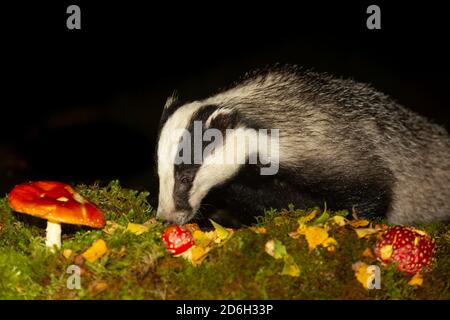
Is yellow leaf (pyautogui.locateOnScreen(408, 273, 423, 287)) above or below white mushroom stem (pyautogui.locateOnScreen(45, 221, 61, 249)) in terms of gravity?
below

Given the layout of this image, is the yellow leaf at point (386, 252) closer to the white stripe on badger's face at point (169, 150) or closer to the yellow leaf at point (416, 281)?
the yellow leaf at point (416, 281)

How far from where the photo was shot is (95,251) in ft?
8.75

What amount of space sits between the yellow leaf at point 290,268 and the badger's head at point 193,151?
138 cm

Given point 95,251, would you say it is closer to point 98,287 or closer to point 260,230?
point 98,287

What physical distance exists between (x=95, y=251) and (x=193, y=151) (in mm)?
1264

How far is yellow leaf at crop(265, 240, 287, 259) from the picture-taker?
2.59 m

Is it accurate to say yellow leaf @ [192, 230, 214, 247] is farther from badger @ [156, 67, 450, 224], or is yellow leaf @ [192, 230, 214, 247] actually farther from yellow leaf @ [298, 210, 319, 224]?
badger @ [156, 67, 450, 224]

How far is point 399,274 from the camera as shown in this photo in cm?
257

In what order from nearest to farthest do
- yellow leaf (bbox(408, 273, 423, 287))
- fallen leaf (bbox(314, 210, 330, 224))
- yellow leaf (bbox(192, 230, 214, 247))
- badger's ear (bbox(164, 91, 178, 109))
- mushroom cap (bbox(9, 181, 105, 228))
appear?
yellow leaf (bbox(408, 273, 423, 287)) < mushroom cap (bbox(9, 181, 105, 228)) < yellow leaf (bbox(192, 230, 214, 247)) < fallen leaf (bbox(314, 210, 330, 224)) < badger's ear (bbox(164, 91, 178, 109))

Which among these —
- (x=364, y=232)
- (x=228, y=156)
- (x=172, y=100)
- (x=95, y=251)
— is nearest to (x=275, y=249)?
(x=364, y=232)

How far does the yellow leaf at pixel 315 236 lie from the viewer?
266 centimetres

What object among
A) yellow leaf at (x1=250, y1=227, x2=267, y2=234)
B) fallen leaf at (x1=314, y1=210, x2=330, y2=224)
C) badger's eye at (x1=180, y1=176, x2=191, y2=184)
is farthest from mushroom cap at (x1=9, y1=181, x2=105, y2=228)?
fallen leaf at (x1=314, y1=210, x2=330, y2=224)

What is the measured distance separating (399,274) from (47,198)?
1.75 meters

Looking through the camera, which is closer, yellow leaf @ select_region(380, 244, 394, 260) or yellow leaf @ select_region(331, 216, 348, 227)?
yellow leaf @ select_region(380, 244, 394, 260)
